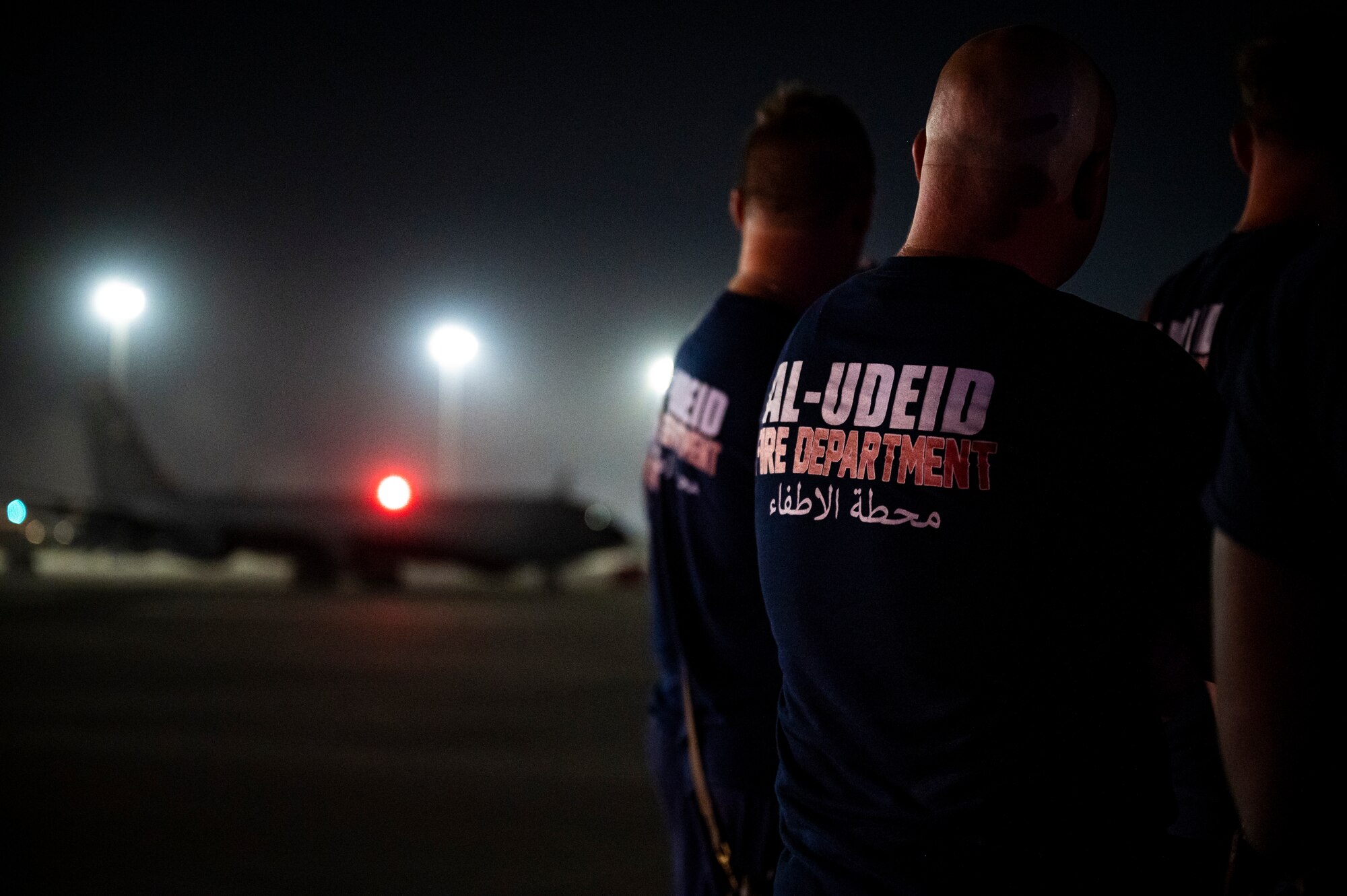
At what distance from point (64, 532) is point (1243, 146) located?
34.3 m

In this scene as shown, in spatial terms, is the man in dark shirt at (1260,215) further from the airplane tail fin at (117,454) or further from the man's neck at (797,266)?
the airplane tail fin at (117,454)

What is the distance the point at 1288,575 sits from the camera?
1.43 m

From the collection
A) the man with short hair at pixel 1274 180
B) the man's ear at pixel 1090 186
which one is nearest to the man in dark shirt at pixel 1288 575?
the man's ear at pixel 1090 186

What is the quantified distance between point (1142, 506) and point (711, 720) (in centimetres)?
143

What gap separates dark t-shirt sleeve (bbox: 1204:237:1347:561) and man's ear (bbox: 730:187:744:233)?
158cm

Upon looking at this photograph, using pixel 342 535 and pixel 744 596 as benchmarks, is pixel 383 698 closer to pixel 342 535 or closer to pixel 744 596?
pixel 744 596

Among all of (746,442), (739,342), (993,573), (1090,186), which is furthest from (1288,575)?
(739,342)

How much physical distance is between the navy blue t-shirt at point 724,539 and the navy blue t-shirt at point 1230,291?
31.1 inches

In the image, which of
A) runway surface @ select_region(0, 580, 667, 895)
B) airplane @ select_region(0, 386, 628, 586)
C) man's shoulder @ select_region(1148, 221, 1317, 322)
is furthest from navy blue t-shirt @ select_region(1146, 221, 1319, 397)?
airplane @ select_region(0, 386, 628, 586)

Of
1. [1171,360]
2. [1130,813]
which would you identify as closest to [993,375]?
[1171,360]

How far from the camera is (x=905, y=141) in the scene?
202cm

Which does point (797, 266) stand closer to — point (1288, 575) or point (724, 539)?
point (724, 539)

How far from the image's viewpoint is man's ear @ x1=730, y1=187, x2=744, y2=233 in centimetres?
291

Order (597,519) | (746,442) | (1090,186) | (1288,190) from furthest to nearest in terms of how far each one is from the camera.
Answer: (597,519) → (746,442) → (1288,190) → (1090,186)
